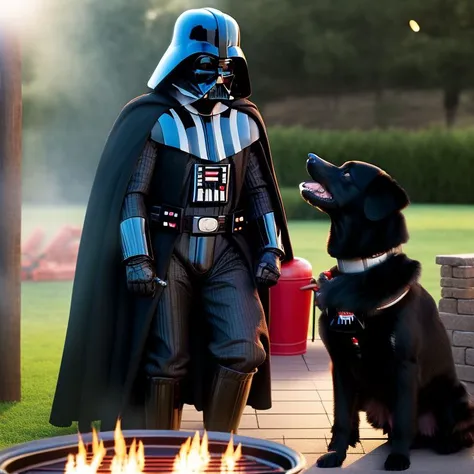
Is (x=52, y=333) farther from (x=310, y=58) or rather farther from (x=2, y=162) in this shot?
(x=310, y=58)

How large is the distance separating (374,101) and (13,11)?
24.2 metres

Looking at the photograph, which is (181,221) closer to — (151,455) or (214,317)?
(214,317)

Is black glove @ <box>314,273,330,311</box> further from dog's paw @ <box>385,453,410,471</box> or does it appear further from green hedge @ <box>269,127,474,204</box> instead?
green hedge @ <box>269,127,474,204</box>

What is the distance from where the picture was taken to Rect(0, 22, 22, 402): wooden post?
5777 mm

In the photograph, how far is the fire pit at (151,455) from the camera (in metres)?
2.71

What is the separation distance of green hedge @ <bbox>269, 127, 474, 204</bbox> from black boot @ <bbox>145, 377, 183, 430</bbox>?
20991 millimetres

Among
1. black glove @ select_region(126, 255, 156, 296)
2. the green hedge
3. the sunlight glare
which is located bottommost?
black glove @ select_region(126, 255, 156, 296)

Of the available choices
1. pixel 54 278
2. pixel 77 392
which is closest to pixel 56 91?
pixel 54 278

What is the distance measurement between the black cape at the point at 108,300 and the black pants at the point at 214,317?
0.07 m

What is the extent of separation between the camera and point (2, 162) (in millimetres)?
5797

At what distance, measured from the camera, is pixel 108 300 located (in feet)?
14.4

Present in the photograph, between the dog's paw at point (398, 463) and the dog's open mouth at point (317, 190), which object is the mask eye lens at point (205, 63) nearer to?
the dog's open mouth at point (317, 190)

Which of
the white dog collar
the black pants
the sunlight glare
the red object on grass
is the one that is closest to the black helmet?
the black pants

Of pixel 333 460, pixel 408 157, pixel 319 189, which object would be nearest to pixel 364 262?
pixel 319 189
